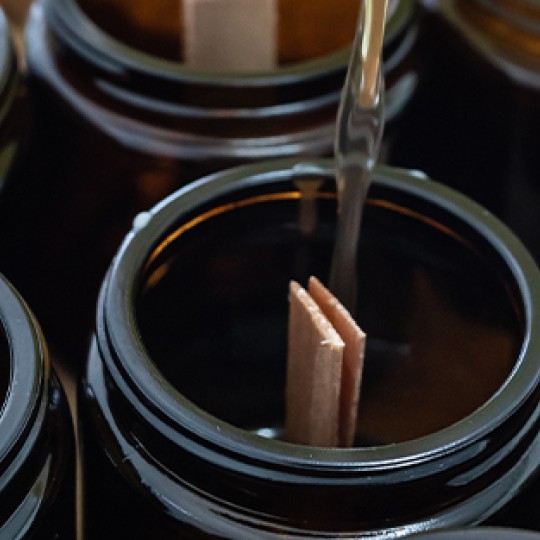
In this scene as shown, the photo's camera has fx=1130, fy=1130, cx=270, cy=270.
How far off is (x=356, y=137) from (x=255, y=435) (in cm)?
10

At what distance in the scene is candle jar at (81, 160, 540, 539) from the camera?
300 mm

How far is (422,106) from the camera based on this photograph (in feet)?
1.63

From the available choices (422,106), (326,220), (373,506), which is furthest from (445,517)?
(422,106)

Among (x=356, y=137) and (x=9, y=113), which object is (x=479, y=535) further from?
(x=9, y=113)

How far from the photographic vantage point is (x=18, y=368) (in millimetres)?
311

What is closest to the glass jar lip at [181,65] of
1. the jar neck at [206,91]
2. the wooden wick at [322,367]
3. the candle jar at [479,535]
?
the jar neck at [206,91]

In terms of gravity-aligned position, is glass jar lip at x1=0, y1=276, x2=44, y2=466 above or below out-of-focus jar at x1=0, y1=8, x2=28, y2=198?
below

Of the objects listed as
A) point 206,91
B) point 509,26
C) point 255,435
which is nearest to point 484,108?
point 509,26

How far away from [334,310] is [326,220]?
5 centimetres

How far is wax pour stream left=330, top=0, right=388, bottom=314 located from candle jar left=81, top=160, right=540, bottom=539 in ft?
0.06

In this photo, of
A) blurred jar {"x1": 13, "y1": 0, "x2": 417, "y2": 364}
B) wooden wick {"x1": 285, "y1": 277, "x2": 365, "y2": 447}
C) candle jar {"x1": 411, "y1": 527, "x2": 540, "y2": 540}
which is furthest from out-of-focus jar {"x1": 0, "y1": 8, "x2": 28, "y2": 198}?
candle jar {"x1": 411, "y1": 527, "x2": 540, "y2": 540}

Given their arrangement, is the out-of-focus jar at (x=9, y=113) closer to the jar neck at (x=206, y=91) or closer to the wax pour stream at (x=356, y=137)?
the jar neck at (x=206, y=91)

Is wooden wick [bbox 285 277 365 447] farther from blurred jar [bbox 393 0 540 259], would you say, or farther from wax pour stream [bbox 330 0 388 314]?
blurred jar [bbox 393 0 540 259]

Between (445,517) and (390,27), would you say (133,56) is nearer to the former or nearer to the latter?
(390,27)
